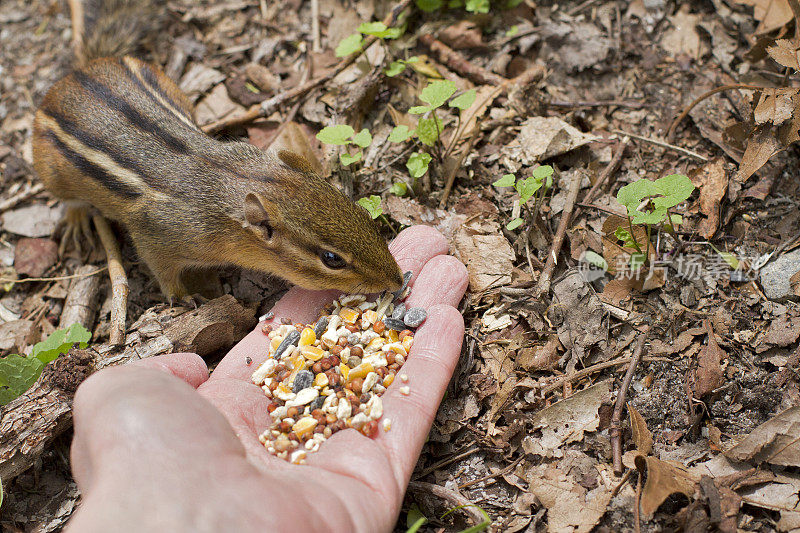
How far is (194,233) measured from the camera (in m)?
4.18

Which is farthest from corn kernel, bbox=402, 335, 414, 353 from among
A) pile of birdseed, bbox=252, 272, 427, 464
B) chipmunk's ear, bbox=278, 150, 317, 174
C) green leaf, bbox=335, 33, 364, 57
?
green leaf, bbox=335, 33, 364, 57

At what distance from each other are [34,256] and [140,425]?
3349 mm

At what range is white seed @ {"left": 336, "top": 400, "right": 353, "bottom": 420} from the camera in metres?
3.25

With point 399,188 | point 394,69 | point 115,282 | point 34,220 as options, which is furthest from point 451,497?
point 34,220

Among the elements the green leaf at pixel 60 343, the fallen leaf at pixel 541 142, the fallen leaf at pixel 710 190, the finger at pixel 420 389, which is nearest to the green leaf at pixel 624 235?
the fallen leaf at pixel 710 190

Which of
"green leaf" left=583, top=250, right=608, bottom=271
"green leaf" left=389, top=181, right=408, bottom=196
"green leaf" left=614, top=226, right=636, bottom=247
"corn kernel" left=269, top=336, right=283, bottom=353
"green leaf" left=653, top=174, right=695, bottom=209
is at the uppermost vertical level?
"green leaf" left=653, top=174, right=695, bottom=209

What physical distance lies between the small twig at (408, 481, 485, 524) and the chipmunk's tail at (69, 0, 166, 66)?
4878mm

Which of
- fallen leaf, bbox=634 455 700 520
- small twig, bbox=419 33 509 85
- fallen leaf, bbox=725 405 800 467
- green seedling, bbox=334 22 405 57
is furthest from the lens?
small twig, bbox=419 33 509 85

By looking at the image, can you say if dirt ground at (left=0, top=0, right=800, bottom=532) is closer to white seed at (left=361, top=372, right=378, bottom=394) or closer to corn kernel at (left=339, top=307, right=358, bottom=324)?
white seed at (left=361, top=372, right=378, bottom=394)

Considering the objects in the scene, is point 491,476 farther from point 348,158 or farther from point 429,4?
point 429,4

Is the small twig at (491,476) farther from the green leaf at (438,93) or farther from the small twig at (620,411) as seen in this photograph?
the green leaf at (438,93)

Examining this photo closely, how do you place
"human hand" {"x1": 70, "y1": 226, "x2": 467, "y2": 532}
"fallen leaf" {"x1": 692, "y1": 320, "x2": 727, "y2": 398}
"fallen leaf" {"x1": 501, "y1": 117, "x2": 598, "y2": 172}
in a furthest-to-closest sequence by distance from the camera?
1. "fallen leaf" {"x1": 501, "y1": 117, "x2": 598, "y2": 172}
2. "fallen leaf" {"x1": 692, "y1": 320, "x2": 727, "y2": 398}
3. "human hand" {"x1": 70, "y1": 226, "x2": 467, "y2": 532}

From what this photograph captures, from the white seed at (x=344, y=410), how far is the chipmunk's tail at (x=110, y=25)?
438cm

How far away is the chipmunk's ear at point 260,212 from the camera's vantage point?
3.77 meters
